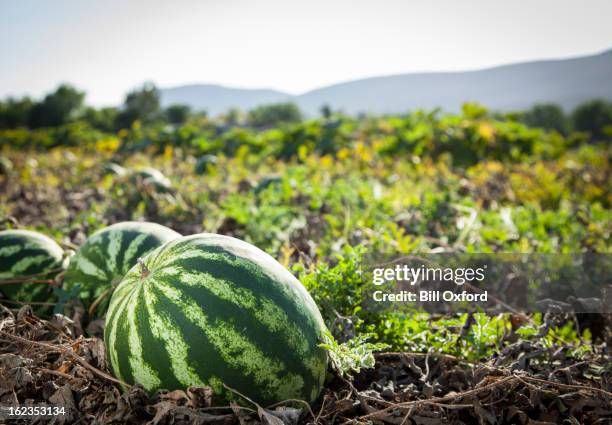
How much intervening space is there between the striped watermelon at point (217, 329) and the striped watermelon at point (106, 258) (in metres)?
0.66

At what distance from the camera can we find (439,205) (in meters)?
4.56

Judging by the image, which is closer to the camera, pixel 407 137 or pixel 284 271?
pixel 284 271

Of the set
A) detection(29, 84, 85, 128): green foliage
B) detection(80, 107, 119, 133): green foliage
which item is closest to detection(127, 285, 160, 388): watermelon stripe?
detection(80, 107, 119, 133): green foliage

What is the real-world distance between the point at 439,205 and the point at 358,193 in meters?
0.83

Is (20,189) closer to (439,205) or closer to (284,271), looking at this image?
(439,205)

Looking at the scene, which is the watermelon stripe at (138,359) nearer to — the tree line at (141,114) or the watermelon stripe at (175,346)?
the watermelon stripe at (175,346)

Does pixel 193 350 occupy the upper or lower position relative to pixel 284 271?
lower

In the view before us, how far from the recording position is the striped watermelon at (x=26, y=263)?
8.87ft

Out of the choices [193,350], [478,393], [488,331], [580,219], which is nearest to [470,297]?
[488,331]

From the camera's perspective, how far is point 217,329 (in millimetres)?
1632

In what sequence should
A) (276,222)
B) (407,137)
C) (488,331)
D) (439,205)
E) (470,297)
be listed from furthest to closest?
1. (407,137)
2. (439,205)
3. (276,222)
4. (470,297)
5. (488,331)

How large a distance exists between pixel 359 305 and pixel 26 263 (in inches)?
72.4

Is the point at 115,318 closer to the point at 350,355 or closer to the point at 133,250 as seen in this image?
the point at 133,250

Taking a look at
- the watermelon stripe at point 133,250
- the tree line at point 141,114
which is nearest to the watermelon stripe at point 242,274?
the watermelon stripe at point 133,250
